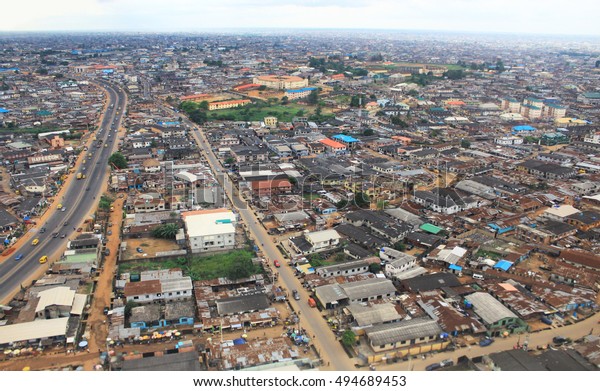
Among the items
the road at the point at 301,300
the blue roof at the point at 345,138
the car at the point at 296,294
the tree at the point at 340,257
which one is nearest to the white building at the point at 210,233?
the road at the point at 301,300

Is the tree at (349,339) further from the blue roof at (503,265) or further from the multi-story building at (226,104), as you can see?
the multi-story building at (226,104)

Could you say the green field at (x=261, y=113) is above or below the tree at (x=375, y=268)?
above

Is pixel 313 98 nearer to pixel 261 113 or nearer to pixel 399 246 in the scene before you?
pixel 261 113

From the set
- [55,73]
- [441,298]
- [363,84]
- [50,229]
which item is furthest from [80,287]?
[55,73]

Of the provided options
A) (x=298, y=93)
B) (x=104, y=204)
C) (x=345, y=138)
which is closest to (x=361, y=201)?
(x=104, y=204)

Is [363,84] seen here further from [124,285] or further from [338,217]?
[124,285]
